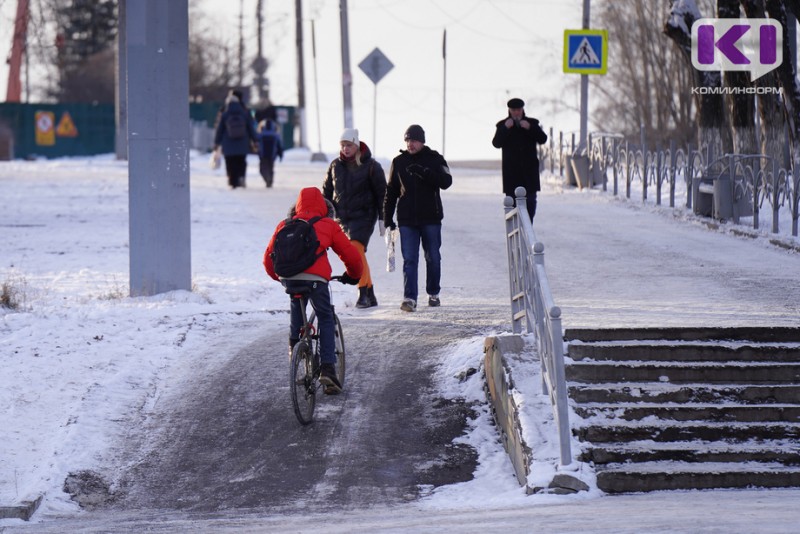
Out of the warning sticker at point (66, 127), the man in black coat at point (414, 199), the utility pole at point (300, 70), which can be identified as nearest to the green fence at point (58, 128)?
the warning sticker at point (66, 127)

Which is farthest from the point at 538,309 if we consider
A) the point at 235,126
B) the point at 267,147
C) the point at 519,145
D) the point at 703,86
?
the point at 267,147

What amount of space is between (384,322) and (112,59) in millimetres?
60178

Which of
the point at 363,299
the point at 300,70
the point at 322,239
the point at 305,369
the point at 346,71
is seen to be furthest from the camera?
the point at 300,70

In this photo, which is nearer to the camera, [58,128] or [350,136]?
[350,136]

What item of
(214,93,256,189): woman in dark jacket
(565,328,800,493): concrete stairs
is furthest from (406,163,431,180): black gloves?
(214,93,256,189): woman in dark jacket

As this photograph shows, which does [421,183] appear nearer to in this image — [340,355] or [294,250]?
[340,355]

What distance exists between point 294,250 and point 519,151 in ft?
18.7

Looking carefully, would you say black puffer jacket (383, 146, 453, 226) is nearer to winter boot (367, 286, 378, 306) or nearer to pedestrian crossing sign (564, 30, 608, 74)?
winter boot (367, 286, 378, 306)

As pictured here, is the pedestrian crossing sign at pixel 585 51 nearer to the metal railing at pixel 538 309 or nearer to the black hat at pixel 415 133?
the black hat at pixel 415 133

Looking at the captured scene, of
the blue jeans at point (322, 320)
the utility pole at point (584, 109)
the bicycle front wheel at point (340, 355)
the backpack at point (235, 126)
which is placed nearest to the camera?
the blue jeans at point (322, 320)

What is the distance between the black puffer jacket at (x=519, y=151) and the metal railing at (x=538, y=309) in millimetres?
4018

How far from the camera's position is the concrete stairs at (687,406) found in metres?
7.68

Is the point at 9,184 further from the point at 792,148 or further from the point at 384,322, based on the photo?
the point at 384,322

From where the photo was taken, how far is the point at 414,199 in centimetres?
1165
